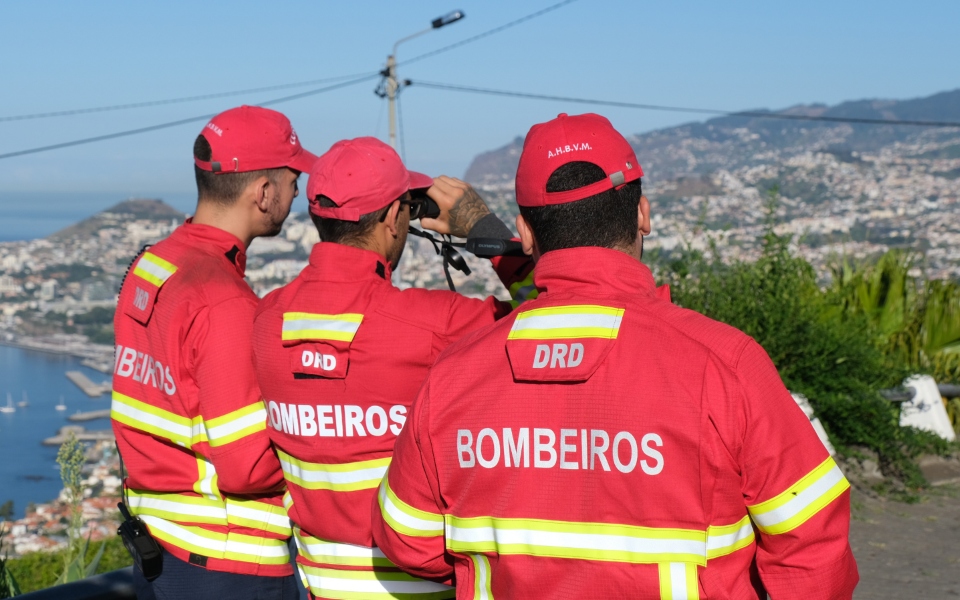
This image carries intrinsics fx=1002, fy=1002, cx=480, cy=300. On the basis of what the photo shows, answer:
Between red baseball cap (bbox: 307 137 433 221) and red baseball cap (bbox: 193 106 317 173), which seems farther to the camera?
red baseball cap (bbox: 193 106 317 173)

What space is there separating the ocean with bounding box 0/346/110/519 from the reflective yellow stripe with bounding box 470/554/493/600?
3690mm

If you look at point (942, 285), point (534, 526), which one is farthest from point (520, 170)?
point (942, 285)

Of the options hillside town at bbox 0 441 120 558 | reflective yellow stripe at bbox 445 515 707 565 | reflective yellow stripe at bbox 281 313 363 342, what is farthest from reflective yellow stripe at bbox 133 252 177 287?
hillside town at bbox 0 441 120 558

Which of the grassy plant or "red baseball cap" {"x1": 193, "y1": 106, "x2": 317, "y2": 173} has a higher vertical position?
"red baseball cap" {"x1": 193, "y1": 106, "x2": 317, "y2": 173}

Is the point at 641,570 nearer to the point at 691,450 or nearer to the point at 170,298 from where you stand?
the point at 691,450

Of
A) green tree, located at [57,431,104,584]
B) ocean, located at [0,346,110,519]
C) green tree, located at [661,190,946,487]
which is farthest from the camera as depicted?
green tree, located at [661,190,946,487]

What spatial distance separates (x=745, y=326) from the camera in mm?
7277

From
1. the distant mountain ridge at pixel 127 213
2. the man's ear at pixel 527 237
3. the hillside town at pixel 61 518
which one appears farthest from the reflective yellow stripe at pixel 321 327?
the distant mountain ridge at pixel 127 213

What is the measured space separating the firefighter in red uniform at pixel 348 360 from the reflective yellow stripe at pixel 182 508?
29cm

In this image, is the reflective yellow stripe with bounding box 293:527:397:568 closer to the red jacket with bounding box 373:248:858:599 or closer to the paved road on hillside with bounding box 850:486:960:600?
the red jacket with bounding box 373:248:858:599

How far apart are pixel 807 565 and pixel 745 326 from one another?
5.69m

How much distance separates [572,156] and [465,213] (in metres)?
0.90

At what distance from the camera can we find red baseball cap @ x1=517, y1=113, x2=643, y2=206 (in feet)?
6.43

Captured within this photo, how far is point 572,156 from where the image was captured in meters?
1.98
